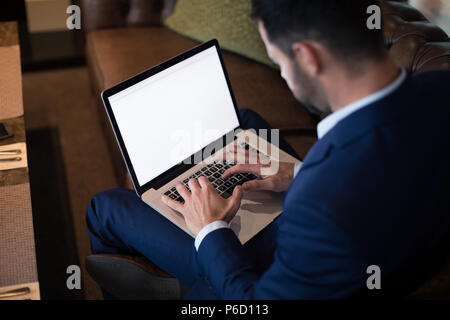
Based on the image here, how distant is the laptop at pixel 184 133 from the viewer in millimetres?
1096

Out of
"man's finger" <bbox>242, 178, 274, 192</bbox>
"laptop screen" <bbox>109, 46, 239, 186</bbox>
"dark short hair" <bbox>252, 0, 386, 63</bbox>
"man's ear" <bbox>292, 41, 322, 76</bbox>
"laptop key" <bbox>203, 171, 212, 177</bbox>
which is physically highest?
"dark short hair" <bbox>252, 0, 386, 63</bbox>

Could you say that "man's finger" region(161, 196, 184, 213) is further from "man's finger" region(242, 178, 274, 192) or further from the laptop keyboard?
"man's finger" region(242, 178, 274, 192)

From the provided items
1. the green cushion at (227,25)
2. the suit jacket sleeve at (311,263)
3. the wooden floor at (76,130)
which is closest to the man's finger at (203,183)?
the suit jacket sleeve at (311,263)

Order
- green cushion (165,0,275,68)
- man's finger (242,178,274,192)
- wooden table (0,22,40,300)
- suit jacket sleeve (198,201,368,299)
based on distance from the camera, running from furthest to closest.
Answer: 1. green cushion (165,0,275,68)
2. man's finger (242,178,274,192)
3. wooden table (0,22,40,300)
4. suit jacket sleeve (198,201,368,299)

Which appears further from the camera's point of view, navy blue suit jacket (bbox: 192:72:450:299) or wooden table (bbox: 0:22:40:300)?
wooden table (bbox: 0:22:40:300)

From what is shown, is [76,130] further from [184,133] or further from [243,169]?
[243,169]

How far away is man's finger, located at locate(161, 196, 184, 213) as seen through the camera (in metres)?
1.07

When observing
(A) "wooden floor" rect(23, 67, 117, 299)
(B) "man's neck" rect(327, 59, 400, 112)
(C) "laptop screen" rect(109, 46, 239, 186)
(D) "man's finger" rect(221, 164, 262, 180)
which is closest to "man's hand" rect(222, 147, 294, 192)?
(D) "man's finger" rect(221, 164, 262, 180)

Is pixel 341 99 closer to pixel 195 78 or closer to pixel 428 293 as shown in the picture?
pixel 428 293

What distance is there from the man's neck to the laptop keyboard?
463 millimetres

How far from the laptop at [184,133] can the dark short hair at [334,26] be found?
45cm

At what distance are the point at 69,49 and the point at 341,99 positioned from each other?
87.1 inches

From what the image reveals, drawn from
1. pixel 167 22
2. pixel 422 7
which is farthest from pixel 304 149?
pixel 422 7

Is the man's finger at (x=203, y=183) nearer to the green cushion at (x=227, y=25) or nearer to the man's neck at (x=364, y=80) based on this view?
the man's neck at (x=364, y=80)
